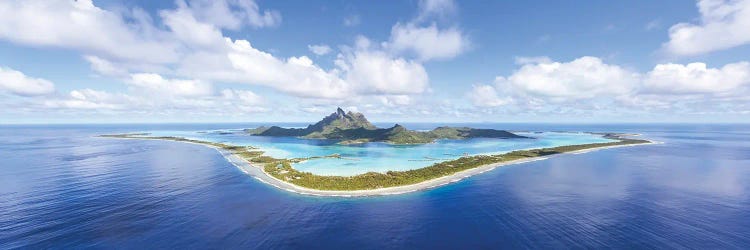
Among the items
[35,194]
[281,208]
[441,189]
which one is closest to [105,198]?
[35,194]

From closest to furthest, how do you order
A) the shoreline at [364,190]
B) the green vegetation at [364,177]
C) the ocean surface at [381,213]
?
the ocean surface at [381,213]
the shoreline at [364,190]
the green vegetation at [364,177]

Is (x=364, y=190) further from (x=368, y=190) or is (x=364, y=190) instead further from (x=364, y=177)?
(x=364, y=177)

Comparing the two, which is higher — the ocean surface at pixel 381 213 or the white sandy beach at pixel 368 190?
the white sandy beach at pixel 368 190

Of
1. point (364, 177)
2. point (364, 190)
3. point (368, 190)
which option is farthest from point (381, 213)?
point (364, 177)

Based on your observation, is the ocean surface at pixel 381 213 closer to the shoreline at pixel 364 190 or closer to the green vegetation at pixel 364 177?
the shoreline at pixel 364 190

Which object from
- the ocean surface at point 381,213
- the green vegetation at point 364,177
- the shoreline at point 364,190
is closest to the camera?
the ocean surface at point 381,213

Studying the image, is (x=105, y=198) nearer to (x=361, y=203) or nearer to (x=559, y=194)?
(x=361, y=203)

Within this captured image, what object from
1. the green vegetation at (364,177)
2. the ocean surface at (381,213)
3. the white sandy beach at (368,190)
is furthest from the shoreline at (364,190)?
the ocean surface at (381,213)

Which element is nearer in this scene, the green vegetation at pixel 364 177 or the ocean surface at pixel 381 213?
the ocean surface at pixel 381 213

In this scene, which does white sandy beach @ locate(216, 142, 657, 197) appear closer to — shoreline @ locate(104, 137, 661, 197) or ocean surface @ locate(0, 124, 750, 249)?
shoreline @ locate(104, 137, 661, 197)
